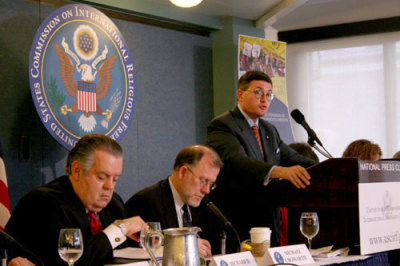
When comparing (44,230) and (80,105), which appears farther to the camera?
(80,105)

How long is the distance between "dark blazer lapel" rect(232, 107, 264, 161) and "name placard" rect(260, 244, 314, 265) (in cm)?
114

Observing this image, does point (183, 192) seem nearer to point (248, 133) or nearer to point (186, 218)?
point (186, 218)

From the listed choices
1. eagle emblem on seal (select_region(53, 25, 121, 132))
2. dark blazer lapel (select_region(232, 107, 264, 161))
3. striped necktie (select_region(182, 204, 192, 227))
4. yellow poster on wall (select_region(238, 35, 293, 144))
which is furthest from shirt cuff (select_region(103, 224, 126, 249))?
yellow poster on wall (select_region(238, 35, 293, 144))

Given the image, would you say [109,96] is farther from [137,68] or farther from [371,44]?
[371,44]

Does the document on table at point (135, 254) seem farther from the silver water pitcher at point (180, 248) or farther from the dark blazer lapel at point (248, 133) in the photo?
the dark blazer lapel at point (248, 133)

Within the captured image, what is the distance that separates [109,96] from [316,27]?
3.39 metres

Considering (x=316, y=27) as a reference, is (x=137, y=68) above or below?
below

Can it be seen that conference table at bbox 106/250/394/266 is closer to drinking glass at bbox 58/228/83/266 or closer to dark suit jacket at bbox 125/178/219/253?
drinking glass at bbox 58/228/83/266

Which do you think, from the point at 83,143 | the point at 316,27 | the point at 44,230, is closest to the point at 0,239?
the point at 44,230

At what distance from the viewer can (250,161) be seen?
2.99 meters

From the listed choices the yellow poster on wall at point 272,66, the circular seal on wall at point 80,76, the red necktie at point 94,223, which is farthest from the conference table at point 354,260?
the yellow poster on wall at point 272,66

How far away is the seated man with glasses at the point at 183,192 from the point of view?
9.37ft

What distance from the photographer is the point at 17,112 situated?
13.8ft

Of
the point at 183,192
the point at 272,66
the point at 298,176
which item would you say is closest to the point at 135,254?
the point at 183,192
